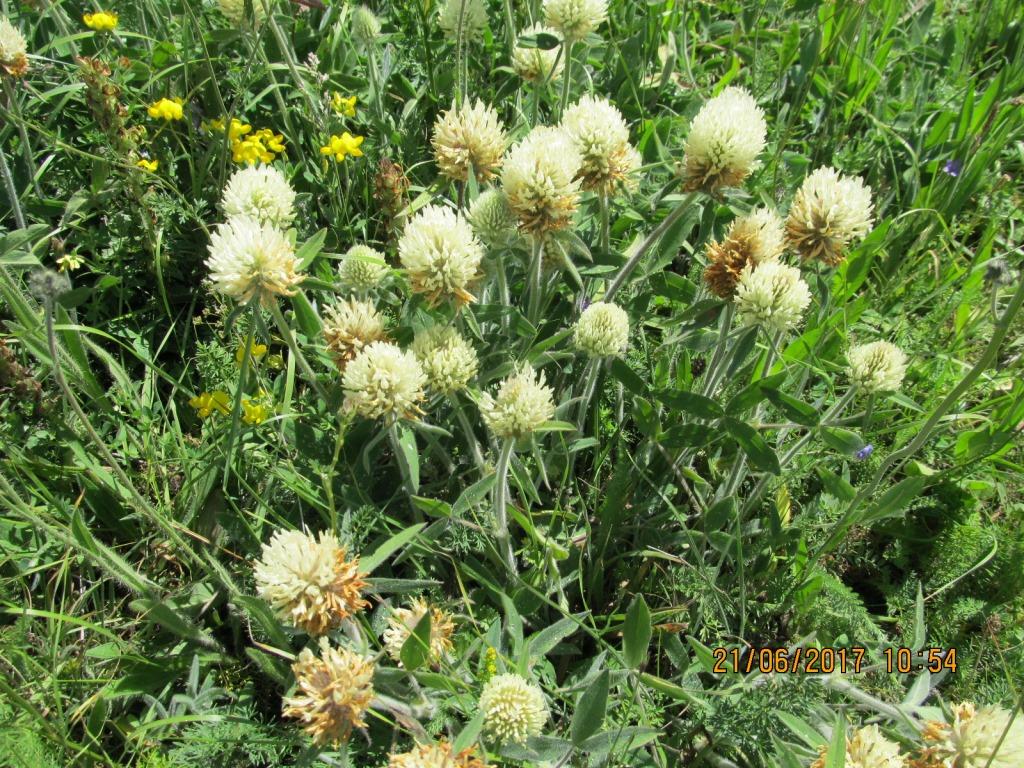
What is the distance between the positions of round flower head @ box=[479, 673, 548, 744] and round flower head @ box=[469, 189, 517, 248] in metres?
1.10

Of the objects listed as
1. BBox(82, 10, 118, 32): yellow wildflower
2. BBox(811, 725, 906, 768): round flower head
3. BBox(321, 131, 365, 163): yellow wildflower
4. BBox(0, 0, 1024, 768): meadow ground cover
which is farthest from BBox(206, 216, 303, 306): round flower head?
BBox(811, 725, 906, 768): round flower head

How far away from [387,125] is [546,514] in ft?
5.50

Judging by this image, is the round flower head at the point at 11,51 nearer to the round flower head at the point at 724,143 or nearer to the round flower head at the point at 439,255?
the round flower head at the point at 439,255

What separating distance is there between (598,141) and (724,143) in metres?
0.33

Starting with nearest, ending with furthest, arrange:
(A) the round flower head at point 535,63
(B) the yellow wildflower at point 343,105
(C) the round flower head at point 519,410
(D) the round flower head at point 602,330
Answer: (C) the round flower head at point 519,410
(D) the round flower head at point 602,330
(A) the round flower head at point 535,63
(B) the yellow wildflower at point 343,105

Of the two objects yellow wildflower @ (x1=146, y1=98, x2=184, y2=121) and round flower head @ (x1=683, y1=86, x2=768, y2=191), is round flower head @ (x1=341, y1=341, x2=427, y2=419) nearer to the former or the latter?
round flower head @ (x1=683, y1=86, x2=768, y2=191)

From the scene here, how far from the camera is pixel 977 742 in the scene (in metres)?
1.79

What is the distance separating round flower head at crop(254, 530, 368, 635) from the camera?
1688 millimetres

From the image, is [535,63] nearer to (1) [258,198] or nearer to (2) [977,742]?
(1) [258,198]

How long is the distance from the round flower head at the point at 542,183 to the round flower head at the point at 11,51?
1554 mm

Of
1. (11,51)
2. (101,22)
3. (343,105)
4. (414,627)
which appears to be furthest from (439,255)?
(101,22)

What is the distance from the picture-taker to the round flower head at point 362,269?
2.29 meters

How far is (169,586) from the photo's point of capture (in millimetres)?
2455
